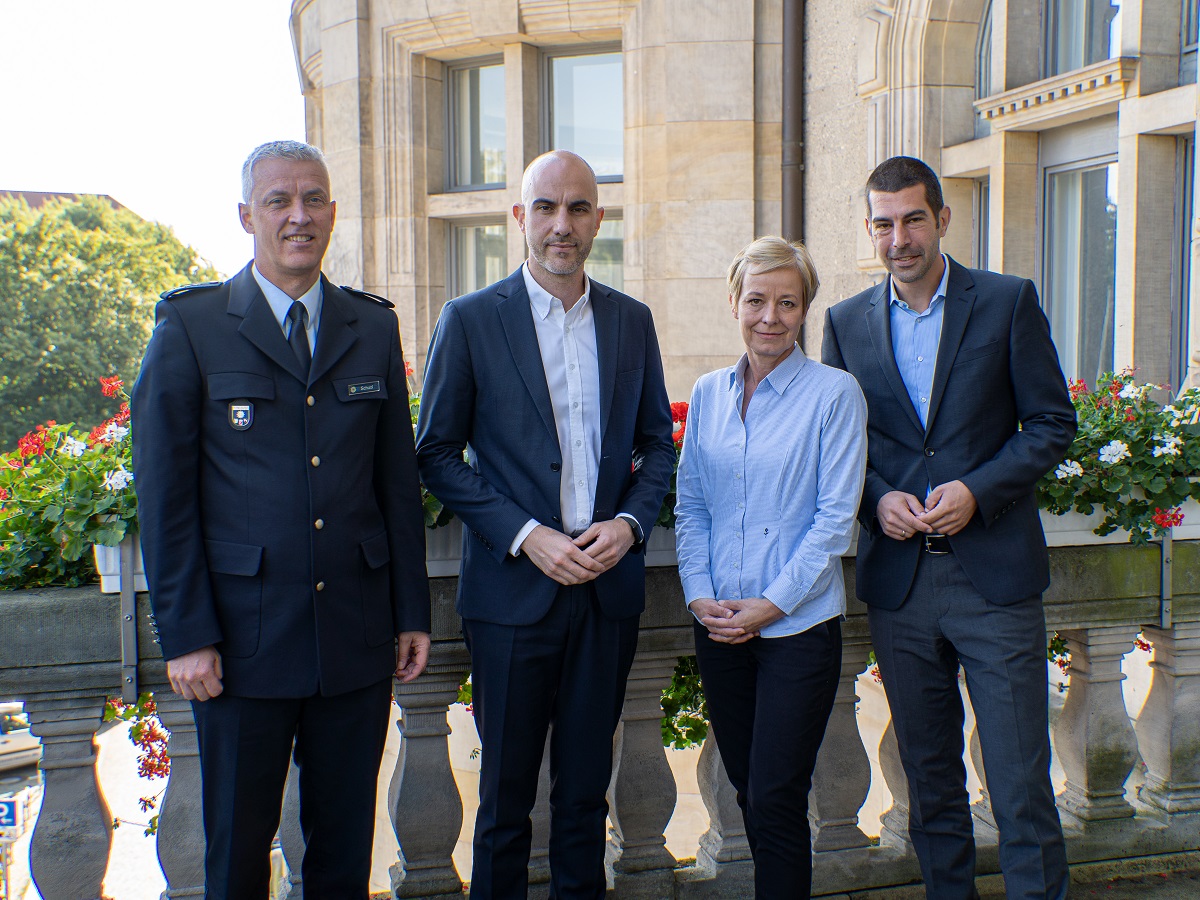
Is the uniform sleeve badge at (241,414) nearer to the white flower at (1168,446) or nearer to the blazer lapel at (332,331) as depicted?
the blazer lapel at (332,331)

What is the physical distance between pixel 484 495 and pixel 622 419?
15.9 inches

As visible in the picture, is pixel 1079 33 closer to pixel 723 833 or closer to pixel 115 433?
pixel 723 833

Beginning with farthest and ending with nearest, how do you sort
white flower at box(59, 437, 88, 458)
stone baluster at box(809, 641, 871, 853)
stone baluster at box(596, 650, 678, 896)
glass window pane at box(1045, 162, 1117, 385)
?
glass window pane at box(1045, 162, 1117, 385), stone baluster at box(809, 641, 871, 853), stone baluster at box(596, 650, 678, 896), white flower at box(59, 437, 88, 458)

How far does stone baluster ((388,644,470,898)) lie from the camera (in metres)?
2.74

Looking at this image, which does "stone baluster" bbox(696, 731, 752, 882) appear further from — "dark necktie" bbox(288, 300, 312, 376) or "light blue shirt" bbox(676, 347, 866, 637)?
"dark necktie" bbox(288, 300, 312, 376)

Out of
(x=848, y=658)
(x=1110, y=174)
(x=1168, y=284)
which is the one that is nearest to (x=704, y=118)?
(x=1110, y=174)

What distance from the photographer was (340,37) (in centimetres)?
854

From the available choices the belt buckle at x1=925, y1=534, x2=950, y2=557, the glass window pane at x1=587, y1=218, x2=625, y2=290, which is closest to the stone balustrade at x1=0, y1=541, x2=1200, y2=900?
the belt buckle at x1=925, y1=534, x2=950, y2=557

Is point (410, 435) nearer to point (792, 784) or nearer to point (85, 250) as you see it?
point (792, 784)

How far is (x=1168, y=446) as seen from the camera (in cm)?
304

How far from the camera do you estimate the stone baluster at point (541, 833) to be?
2.81m

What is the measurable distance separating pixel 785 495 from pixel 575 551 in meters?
0.51

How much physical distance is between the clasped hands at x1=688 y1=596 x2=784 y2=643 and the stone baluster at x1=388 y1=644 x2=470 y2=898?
66 cm

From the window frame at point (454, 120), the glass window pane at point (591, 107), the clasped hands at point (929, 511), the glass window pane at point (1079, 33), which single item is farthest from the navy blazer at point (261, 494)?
the window frame at point (454, 120)
